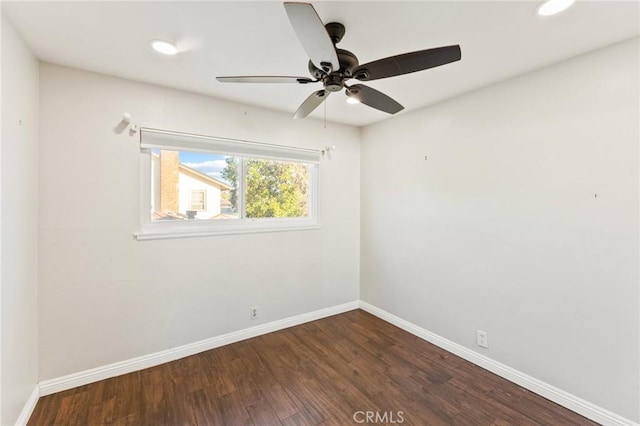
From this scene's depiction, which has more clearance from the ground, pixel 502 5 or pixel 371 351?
pixel 502 5

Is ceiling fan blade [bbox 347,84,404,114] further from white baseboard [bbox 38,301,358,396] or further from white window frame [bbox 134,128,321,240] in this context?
white baseboard [bbox 38,301,358,396]

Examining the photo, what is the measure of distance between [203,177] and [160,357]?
5.45ft

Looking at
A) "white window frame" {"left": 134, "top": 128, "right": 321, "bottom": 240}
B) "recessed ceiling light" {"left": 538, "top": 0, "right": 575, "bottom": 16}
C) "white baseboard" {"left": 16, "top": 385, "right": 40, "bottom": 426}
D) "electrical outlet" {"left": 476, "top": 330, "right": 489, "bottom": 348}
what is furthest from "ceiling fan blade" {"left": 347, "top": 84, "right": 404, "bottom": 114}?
"white baseboard" {"left": 16, "top": 385, "right": 40, "bottom": 426}

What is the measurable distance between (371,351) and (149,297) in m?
2.07

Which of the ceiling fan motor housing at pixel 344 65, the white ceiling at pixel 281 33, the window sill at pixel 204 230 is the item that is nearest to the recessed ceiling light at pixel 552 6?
the white ceiling at pixel 281 33

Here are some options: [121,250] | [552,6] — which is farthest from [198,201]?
[552,6]

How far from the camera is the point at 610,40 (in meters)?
1.70

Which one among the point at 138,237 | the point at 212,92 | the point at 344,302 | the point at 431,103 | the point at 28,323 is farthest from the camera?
the point at 344,302

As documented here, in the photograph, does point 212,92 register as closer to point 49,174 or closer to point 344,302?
point 49,174

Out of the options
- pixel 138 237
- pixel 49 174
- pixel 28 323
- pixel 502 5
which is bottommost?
pixel 28 323

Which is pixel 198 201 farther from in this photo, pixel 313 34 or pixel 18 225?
pixel 313 34

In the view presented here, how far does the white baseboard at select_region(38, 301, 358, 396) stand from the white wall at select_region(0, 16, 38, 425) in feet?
0.58

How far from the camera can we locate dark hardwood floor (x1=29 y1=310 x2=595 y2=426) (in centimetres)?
184

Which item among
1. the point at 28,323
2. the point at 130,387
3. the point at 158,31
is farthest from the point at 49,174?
the point at 130,387
